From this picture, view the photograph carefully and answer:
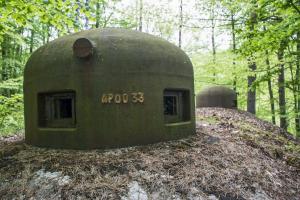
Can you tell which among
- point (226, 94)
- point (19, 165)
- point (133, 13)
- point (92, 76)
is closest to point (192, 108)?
point (92, 76)

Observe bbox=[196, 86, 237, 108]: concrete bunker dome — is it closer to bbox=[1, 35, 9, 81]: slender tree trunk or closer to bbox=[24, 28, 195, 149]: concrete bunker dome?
bbox=[24, 28, 195, 149]: concrete bunker dome

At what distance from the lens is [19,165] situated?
17.4 feet

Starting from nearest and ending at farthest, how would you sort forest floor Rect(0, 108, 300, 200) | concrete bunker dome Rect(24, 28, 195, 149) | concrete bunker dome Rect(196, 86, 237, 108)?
forest floor Rect(0, 108, 300, 200)
concrete bunker dome Rect(24, 28, 195, 149)
concrete bunker dome Rect(196, 86, 237, 108)

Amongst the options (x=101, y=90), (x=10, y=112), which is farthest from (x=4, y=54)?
(x=101, y=90)

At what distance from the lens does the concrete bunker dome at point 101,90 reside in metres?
5.66

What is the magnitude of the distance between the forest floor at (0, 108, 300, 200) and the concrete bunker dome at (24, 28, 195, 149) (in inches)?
12.3

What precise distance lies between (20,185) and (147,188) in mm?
2147

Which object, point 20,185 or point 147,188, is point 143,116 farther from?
point 20,185

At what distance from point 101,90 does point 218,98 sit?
9.13 metres

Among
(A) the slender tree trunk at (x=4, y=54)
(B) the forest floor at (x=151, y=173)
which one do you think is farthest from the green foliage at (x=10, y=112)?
(A) the slender tree trunk at (x=4, y=54)

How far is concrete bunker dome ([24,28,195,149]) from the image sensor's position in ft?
18.6

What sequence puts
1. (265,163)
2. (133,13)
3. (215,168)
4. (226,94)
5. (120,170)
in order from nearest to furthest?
(120,170) < (215,168) < (265,163) < (226,94) < (133,13)

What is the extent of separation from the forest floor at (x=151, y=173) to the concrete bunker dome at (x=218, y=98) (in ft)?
23.2

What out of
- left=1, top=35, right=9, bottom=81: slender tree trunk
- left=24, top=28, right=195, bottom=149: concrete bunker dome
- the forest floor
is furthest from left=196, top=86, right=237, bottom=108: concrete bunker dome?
left=1, top=35, right=9, bottom=81: slender tree trunk
